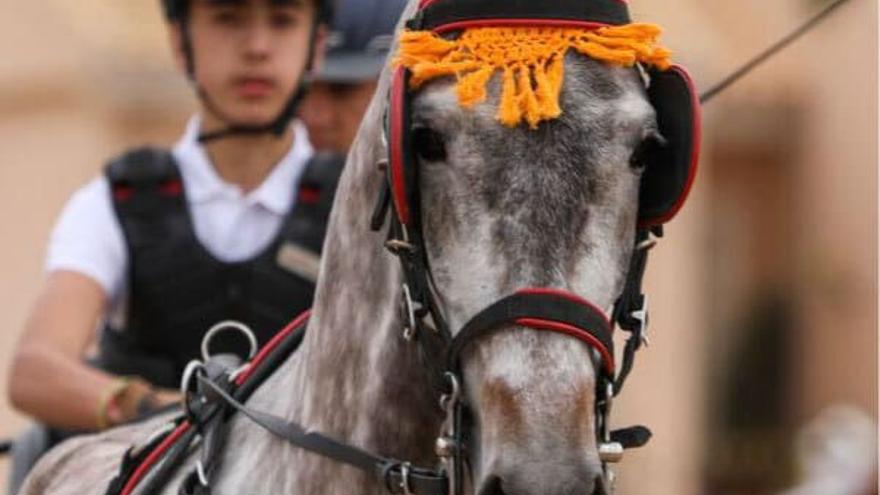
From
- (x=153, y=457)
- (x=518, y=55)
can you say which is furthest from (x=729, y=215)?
(x=518, y=55)

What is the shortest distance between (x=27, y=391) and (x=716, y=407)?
58.8 feet

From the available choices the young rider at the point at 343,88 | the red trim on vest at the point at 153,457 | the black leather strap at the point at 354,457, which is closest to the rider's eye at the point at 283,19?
the young rider at the point at 343,88

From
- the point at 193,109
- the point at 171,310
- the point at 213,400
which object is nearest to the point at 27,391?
the point at 171,310

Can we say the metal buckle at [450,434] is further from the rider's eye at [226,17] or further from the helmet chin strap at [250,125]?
the rider's eye at [226,17]

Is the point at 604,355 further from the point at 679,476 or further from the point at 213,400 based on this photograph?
the point at 679,476

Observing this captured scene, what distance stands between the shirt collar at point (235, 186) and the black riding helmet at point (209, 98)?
60 mm

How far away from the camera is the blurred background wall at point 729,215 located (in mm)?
17641

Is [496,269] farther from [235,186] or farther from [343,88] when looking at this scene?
[343,88]

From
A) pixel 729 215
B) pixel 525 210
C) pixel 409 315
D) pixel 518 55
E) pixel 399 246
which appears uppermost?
pixel 518 55

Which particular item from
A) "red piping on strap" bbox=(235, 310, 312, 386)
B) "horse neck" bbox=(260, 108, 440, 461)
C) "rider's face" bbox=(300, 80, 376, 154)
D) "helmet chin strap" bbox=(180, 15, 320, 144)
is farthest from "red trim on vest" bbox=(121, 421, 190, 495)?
"rider's face" bbox=(300, 80, 376, 154)

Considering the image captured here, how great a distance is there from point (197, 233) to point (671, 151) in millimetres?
2770

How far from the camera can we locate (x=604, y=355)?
467 cm

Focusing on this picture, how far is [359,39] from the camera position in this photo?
9.29 metres

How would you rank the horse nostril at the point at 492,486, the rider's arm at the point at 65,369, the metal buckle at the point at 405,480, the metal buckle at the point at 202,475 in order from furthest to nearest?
the rider's arm at the point at 65,369, the metal buckle at the point at 202,475, the metal buckle at the point at 405,480, the horse nostril at the point at 492,486
